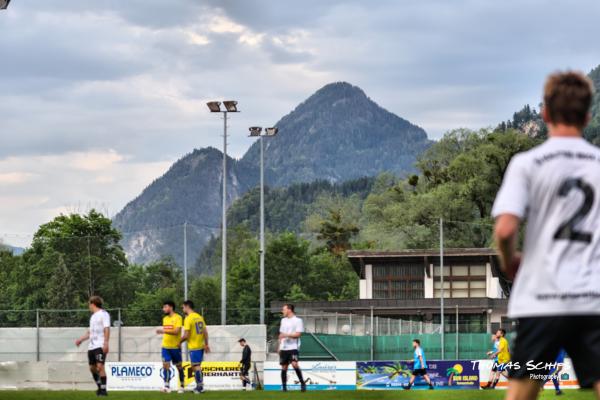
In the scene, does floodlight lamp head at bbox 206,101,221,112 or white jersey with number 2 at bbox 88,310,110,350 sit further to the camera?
floodlight lamp head at bbox 206,101,221,112

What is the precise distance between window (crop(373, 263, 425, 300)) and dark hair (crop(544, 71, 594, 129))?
71322 millimetres

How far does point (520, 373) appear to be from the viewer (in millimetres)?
6781

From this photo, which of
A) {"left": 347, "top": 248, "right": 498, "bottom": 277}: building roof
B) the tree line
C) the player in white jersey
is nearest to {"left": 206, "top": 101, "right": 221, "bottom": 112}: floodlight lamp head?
the tree line

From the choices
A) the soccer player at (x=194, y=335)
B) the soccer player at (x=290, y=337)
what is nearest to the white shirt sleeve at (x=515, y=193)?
the soccer player at (x=194, y=335)

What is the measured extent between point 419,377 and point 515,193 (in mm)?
36438

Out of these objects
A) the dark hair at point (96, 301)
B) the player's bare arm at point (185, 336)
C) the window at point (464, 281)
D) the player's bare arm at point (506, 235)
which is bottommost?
the player's bare arm at point (185, 336)

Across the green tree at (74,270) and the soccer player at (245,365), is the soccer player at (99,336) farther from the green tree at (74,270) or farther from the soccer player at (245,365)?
the green tree at (74,270)

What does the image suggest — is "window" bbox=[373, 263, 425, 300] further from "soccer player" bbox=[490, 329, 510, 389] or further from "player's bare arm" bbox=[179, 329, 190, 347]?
"player's bare arm" bbox=[179, 329, 190, 347]

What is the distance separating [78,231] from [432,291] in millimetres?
39834

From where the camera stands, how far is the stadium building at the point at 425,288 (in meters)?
71.9

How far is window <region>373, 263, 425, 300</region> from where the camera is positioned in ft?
256

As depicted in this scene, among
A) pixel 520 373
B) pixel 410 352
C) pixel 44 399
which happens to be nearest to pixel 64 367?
pixel 410 352

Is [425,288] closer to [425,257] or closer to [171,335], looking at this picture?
[425,257]

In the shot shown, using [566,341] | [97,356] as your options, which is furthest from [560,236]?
[97,356]
